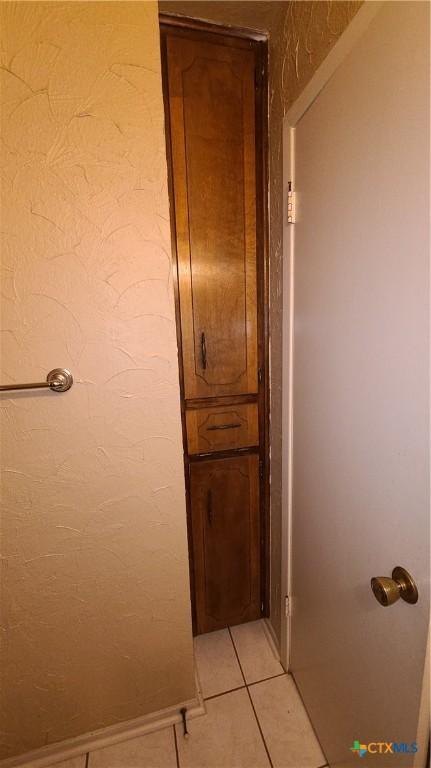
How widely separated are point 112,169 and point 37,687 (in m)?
1.51

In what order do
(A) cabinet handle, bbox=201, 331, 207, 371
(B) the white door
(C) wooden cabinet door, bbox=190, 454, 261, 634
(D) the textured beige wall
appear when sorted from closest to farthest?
(B) the white door, (D) the textured beige wall, (A) cabinet handle, bbox=201, 331, 207, 371, (C) wooden cabinet door, bbox=190, 454, 261, 634

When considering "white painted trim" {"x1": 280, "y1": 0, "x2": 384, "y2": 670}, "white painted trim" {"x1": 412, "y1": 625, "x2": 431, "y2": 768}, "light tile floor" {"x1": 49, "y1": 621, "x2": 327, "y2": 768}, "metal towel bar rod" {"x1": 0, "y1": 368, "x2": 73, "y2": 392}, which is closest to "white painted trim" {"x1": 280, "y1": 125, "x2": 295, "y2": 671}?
"white painted trim" {"x1": 280, "y1": 0, "x2": 384, "y2": 670}

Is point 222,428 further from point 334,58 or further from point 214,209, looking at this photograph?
point 334,58

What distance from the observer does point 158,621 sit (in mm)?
1021

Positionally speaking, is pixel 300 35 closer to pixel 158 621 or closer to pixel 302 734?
pixel 158 621

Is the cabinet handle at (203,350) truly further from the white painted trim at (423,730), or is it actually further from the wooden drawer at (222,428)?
the white painted trim at (423,730)

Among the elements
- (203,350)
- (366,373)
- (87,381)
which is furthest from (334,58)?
(87,381)

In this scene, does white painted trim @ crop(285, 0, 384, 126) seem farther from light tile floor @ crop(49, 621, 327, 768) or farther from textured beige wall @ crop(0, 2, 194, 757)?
light tile floor @ crop(49, 621, 327, 768)

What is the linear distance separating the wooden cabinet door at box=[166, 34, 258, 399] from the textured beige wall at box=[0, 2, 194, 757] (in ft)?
0.84

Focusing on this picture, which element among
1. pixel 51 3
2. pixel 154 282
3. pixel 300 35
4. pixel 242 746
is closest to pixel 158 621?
pixel 242 746

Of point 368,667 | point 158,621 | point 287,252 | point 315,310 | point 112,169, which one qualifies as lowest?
point 158,621

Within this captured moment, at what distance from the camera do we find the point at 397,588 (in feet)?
1.91

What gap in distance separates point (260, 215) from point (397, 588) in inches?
45.1

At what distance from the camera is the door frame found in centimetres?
97
